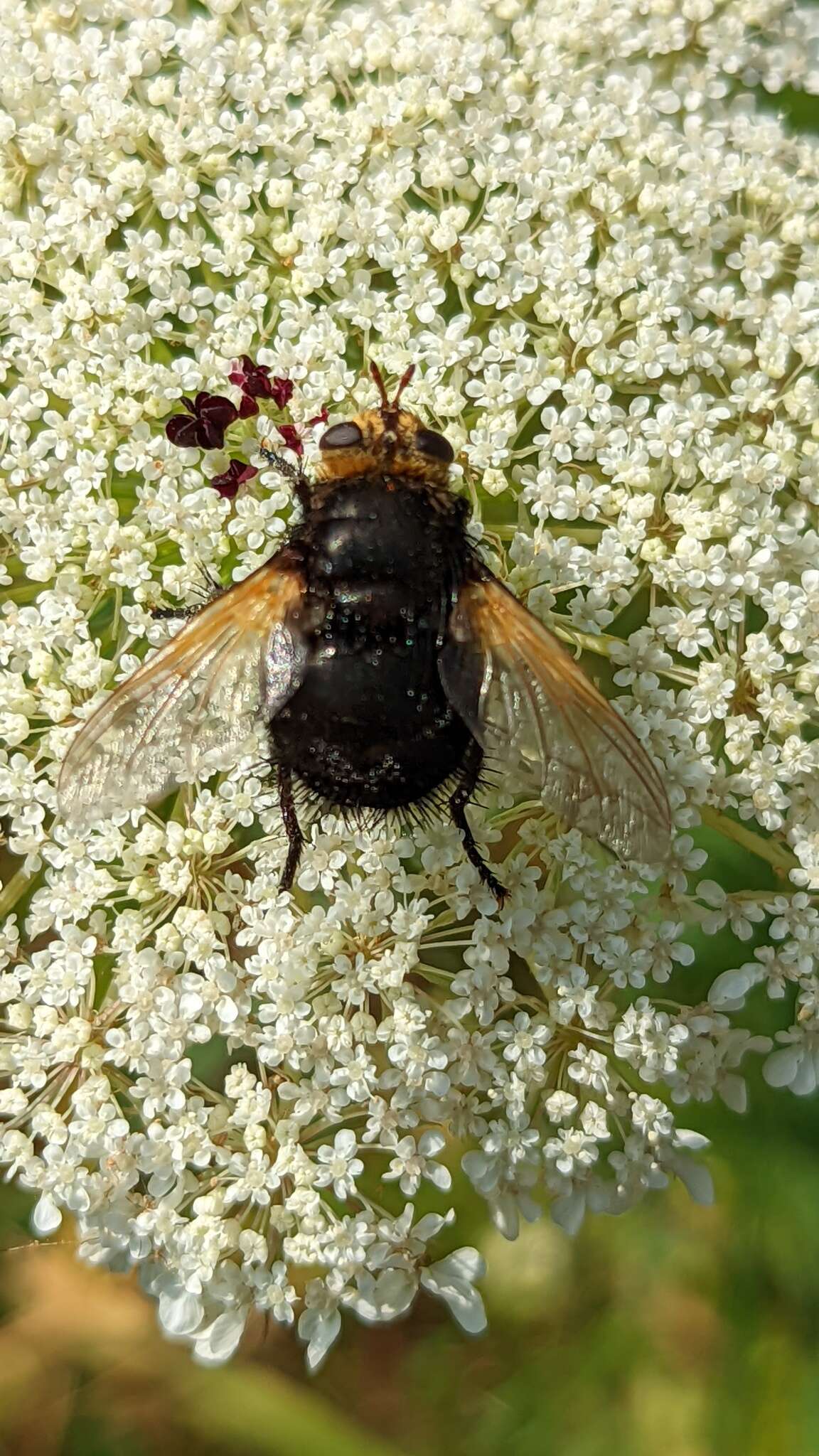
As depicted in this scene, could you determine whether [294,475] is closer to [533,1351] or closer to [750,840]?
[750,840]

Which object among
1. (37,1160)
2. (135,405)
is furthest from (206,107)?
(37,1160)

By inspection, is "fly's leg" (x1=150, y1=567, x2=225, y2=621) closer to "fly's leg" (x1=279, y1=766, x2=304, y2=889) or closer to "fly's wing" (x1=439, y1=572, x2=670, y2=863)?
"fly's leg" (x1=279, y1=766, x2=304, y2=889)

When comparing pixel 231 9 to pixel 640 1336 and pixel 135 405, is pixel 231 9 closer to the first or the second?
pixel 135 405

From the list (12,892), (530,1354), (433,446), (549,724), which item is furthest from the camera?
(530,1354)

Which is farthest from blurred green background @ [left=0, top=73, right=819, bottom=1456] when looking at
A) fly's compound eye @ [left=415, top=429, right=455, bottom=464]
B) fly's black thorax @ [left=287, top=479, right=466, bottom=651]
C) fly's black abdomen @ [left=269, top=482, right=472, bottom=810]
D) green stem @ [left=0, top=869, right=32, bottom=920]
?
fly's compound eye @ [left=415, top=429, right=455, bottom=464]

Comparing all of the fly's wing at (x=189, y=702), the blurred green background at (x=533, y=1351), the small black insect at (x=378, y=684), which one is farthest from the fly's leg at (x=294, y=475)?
the blurred green background at (x=533, y=1351)

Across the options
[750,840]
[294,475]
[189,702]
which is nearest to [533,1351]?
[750,840]

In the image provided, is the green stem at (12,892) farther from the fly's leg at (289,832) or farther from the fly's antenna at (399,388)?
the fly's antenna at (399,388)
